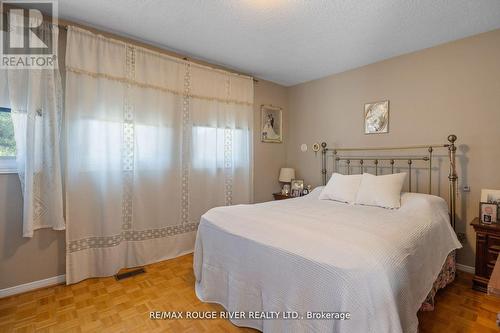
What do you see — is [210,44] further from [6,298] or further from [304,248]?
[6,298]

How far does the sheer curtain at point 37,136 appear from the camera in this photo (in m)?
1.98

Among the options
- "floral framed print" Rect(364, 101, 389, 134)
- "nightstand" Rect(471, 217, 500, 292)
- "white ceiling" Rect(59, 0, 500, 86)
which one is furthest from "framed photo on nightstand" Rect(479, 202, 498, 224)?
"white ceiling" Rect(59, 0, 500, 86)

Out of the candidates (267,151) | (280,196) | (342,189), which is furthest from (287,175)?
(342,189)

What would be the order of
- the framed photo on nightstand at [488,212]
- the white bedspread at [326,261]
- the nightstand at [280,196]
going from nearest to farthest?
the white bedspread at [326,261] < the framed photo on nightstand at [488,212] < the nightstand at [280,196]

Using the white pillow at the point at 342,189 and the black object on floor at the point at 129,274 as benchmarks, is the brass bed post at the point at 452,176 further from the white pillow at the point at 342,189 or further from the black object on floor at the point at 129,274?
the black object on floor at the point at 129,274

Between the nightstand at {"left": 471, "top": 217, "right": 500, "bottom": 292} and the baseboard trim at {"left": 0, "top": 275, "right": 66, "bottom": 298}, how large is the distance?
3.81m

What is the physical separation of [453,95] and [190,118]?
2.92 m

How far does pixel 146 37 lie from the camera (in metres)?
2.53

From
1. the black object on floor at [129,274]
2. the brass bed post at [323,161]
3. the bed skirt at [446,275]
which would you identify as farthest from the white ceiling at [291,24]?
the black object on floor at [129,274]

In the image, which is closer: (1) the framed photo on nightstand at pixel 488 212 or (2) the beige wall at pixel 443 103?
(1) the framed photo on nightstand at pixel 488 212

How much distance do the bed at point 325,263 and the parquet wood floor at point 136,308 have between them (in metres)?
0.16

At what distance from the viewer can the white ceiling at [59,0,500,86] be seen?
1.95m

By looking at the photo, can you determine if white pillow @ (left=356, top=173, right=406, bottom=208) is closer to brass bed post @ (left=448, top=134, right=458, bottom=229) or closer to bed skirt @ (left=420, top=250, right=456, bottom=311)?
brass bed post @ (left=448, top=134, right=458, bottom=229)

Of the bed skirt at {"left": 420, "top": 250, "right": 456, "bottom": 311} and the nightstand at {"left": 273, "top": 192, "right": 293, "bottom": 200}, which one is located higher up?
the nightstand at {"left": 273, "top": 192, "right": 293, "bottom": 200}
